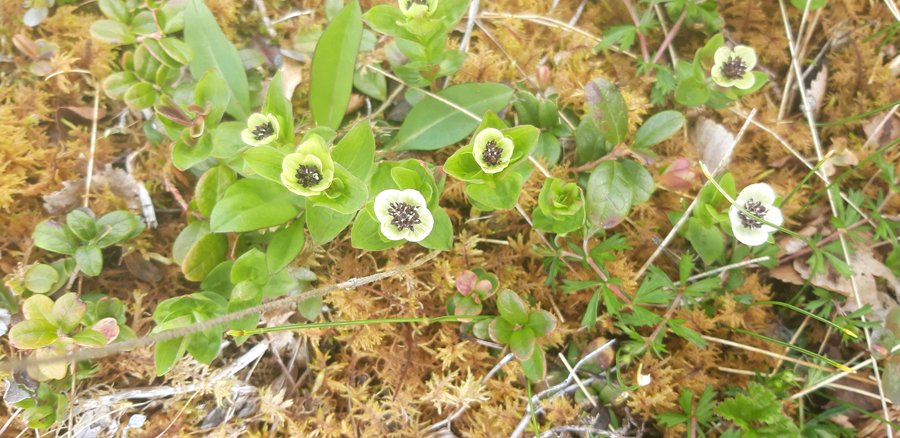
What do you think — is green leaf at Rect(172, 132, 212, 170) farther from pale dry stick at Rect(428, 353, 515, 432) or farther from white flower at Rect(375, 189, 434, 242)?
pale dry stick at Rect(428, 353, 515, 432)

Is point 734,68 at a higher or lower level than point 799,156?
higher

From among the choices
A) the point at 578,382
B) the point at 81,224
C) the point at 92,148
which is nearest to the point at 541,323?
the point at 578,382

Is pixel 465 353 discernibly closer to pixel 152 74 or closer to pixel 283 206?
pixel 283 206

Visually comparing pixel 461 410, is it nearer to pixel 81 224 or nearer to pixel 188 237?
pixel 188 237

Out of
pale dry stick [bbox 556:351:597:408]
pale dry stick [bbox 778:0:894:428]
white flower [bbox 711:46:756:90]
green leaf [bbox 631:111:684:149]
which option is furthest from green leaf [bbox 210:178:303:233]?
pale dry stick [bbox 778:0:894:428]

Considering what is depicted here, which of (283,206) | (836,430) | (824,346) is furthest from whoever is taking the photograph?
(824,346)

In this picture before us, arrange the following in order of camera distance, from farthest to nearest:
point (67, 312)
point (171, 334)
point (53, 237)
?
point (53, 237)
point (67, 312)
point (171, 334)

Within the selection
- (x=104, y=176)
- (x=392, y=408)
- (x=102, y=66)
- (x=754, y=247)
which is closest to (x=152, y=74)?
(x=102, y=66)
